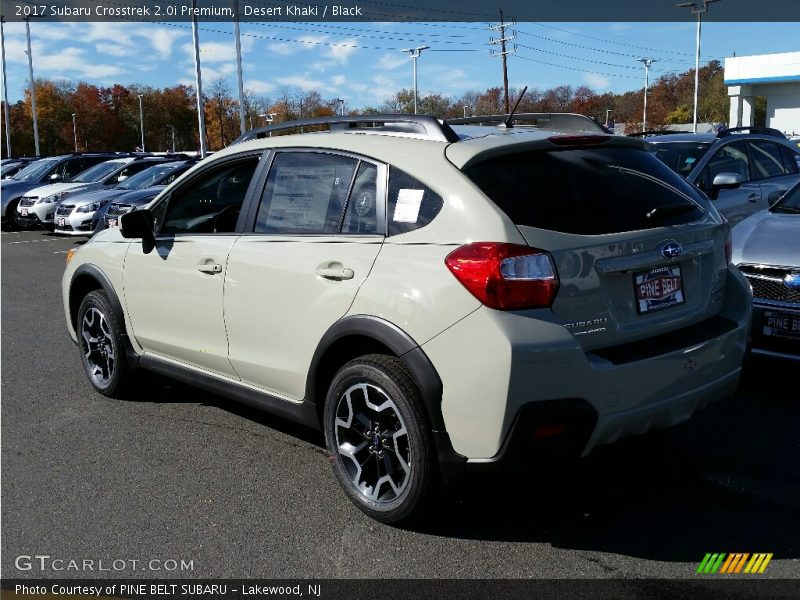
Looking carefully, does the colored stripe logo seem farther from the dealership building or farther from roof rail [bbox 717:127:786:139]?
the dealership building

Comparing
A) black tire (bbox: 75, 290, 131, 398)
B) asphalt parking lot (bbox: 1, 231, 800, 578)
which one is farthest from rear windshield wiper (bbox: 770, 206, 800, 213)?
black tire (bbox: 75, 290, 131, 398)

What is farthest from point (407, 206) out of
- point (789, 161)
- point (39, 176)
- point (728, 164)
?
point (39, 176)

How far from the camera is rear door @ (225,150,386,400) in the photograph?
3795 mm

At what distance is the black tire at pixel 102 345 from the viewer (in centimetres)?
549

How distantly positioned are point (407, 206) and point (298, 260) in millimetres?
676

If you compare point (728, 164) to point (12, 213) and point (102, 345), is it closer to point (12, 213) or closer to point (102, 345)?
point (102, 345)

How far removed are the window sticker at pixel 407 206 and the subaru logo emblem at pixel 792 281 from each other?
2.91 m

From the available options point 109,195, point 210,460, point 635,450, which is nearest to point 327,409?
point 210,460

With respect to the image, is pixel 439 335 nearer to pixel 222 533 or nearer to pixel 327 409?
pixel 327 409

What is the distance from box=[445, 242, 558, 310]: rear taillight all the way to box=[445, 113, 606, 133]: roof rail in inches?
55.1

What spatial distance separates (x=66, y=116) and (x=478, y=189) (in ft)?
390

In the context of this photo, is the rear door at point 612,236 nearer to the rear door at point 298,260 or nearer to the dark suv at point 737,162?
the rear door at point 298,260

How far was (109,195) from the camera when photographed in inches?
672

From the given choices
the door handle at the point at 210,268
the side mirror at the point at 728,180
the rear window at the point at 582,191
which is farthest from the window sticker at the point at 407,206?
the side mirror at the point at 728,180
